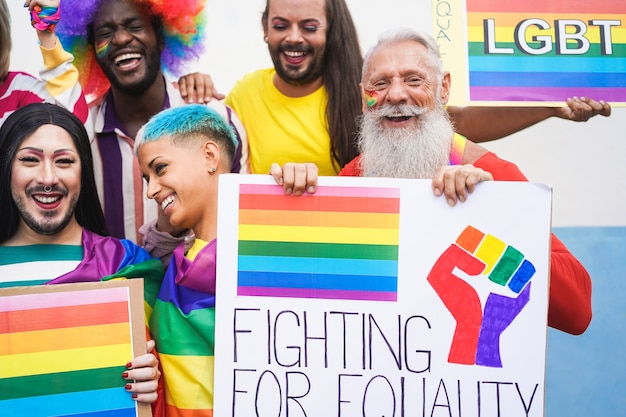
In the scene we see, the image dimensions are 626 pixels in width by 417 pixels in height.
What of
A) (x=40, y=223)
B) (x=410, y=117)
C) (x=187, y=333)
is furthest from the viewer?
(x=410, y=117)

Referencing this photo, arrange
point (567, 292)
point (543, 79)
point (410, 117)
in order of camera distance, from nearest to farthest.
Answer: point (567, 292) < point (410, 117) < point (543, 79)

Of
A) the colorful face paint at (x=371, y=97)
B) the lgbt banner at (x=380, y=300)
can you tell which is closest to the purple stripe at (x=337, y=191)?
the lgbt banner at (x=380, y=300)

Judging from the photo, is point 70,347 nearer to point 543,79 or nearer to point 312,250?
point 312,250

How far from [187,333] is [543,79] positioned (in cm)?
196

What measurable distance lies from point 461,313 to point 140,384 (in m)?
0.95

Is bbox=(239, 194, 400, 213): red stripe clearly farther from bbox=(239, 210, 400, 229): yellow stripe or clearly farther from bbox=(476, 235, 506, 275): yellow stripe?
bbox=(476, 235, 506, 275): yellow stripe

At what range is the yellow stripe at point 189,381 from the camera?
195cm

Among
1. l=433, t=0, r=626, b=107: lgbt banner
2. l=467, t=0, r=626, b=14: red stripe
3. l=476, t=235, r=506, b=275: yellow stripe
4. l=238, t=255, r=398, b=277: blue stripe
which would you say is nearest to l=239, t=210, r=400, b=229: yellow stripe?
l=238, t=255, r=398, b=277: blue stripe

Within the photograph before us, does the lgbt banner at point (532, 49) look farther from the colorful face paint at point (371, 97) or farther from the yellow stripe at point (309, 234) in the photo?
the yellow stripe at point (309, 234)

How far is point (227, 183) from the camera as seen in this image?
1.95 m

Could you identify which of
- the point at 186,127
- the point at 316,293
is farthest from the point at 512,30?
the point at 316,293

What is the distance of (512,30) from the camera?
294 centimetres

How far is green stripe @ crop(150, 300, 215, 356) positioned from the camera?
1979 millimetres

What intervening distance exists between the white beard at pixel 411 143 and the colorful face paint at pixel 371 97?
3cm
